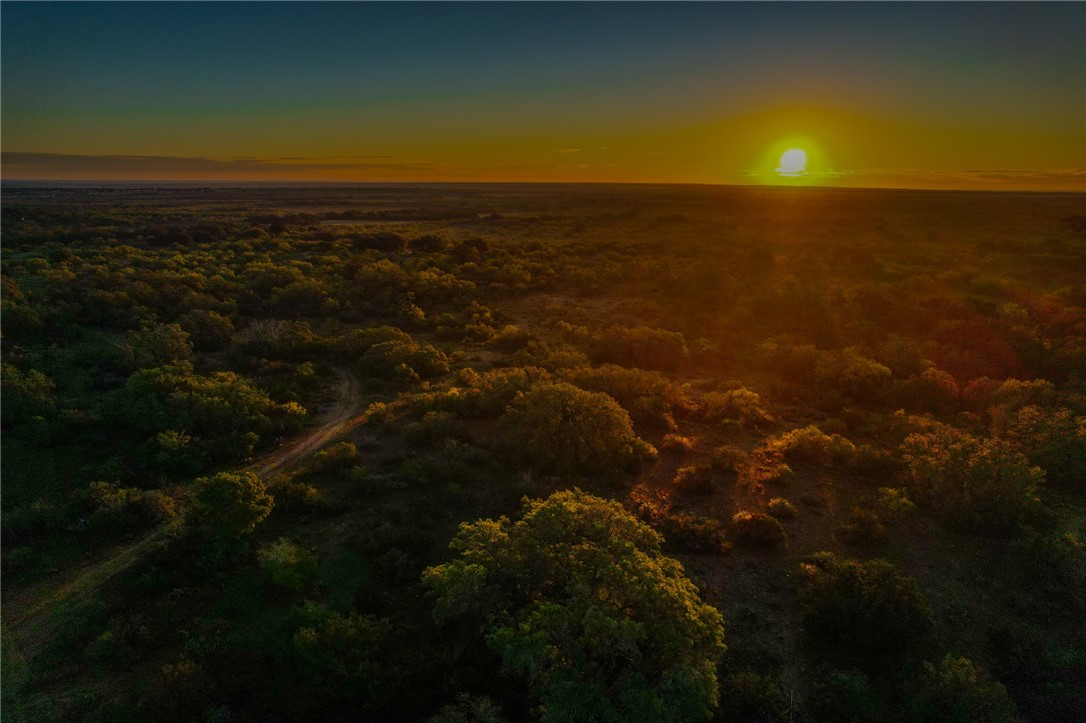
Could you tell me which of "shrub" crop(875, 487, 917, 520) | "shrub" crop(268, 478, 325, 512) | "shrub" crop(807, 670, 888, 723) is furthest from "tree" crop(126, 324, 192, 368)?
"shrub" crop(875, 487, 917, 520)

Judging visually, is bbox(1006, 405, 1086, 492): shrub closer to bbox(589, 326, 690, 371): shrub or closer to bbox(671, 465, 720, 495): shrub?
bbox(671, 465, 720, 495): shrub

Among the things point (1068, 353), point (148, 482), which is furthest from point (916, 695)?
point (1068, 353)

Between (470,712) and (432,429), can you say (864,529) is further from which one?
Result: (432,429)

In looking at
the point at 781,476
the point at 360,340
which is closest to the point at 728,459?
the point at 781,476

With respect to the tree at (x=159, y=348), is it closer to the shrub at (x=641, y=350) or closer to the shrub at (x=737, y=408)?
the shrub at (x=641, y=350)

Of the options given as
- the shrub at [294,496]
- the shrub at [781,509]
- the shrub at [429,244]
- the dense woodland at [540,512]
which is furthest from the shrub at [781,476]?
the shrub at [429,244]

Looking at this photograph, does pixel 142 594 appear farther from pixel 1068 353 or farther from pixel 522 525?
pixel 1068 353

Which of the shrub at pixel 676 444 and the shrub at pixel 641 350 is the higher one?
the shrub at pixel 641 350
